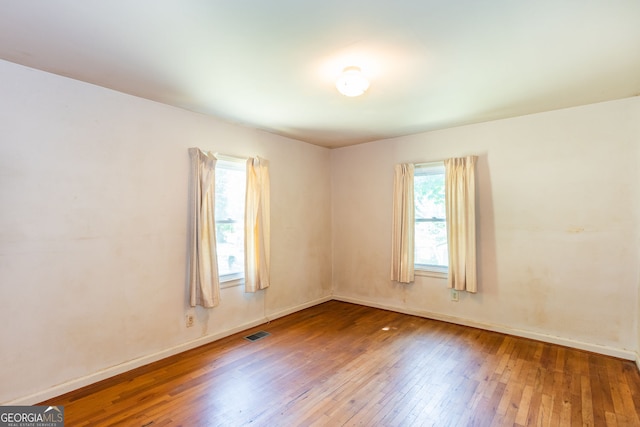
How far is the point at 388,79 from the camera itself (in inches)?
99.6

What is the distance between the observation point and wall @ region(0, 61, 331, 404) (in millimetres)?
2258

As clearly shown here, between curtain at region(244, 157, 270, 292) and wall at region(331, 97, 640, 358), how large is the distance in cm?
207

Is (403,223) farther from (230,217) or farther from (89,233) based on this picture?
(89,233)

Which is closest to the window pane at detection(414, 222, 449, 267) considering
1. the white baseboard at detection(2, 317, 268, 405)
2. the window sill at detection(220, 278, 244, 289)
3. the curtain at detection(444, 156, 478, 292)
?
the curtain at detection(444, 156, 478, 292)

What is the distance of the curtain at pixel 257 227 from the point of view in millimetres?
3756

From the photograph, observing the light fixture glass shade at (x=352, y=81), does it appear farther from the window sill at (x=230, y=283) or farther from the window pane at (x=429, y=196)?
the window sill at (x=230, y=283)

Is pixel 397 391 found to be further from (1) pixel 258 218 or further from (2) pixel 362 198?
(2) pixel 362 198

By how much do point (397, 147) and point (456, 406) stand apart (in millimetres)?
3268

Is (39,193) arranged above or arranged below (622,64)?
below

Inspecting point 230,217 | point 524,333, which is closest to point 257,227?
point 230,217

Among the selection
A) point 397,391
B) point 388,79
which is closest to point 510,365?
point 397,391

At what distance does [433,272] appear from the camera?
4.20 metres

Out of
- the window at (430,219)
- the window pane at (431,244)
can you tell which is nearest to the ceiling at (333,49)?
the window at (430,219)

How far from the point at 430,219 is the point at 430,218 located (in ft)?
0.04
